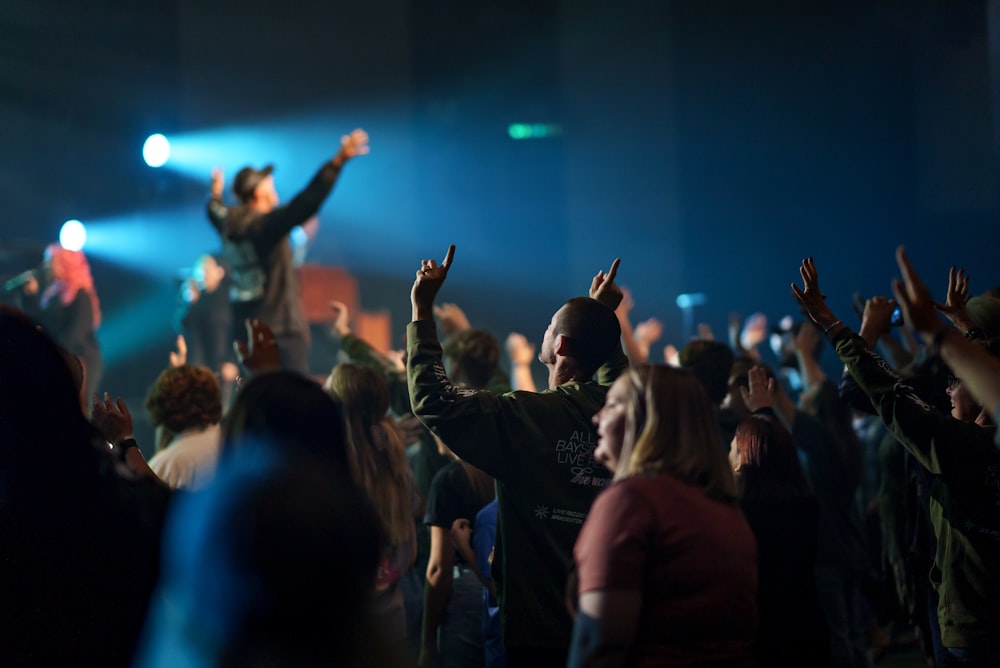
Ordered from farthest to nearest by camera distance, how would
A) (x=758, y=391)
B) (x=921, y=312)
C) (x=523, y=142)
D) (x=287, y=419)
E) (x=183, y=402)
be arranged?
(x=523, y=142) < (x=183, y=402) < (x=758, y=391) < (x=921, y=312) < (x=287, y=419)

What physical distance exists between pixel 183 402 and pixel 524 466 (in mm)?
1517

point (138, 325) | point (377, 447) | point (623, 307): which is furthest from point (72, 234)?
point (377, 447)

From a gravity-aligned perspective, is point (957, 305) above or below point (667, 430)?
above

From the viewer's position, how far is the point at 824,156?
10648 mm

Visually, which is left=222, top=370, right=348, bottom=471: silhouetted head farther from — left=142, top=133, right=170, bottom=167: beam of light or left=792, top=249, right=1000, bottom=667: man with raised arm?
left=142, top=133, right=170, bottom=167: beam of light

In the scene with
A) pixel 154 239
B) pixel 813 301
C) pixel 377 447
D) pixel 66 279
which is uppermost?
pixel 154 239

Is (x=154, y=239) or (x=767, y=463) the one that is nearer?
(x=767, y=463)

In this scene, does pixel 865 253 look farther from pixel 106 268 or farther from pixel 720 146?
pixel 106 268

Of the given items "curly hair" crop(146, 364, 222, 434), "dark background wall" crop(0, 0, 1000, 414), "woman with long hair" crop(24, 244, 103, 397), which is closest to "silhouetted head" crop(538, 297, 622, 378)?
"curly hair" crop(146, 364, 222, 434)

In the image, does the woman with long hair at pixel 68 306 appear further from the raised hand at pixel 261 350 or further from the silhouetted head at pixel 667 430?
the silhouetted head at pixel 667 430

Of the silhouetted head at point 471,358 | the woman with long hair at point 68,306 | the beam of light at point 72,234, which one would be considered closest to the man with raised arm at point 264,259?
the woman with long hair at point 68,306

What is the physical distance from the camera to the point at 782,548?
284cm

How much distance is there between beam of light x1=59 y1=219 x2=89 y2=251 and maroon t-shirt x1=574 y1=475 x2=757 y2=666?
9.99m

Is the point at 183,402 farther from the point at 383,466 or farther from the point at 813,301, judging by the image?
the point at 813,301
